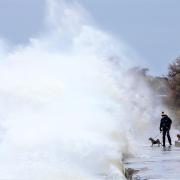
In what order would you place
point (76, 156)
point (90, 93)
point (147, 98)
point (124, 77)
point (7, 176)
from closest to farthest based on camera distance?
point (7, 176)
point (76, 156)
point (90, 93)
point (124, 77)
point (147, 98)

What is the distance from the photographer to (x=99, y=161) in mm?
13773

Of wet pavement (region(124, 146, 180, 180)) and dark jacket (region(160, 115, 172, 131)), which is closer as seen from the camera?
wet pavement (region(124, 146, 180, 180))

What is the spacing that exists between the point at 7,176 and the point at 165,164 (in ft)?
A: 13.3

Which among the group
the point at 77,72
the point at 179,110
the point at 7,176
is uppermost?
the point at 179,110

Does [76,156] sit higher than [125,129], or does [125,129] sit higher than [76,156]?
[125,129]

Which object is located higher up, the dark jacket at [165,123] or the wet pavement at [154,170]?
the dark jacket at [165,123]

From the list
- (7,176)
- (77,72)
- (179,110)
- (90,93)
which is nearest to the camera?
(7,176)

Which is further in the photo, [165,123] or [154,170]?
[165,123]

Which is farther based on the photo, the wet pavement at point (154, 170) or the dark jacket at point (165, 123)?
the dark jacket at point (165, 123)

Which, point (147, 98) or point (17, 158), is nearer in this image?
point (17, 158)

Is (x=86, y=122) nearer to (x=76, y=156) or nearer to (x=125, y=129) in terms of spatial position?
(x=125, y=129)

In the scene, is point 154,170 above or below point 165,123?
below

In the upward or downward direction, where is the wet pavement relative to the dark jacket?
downward

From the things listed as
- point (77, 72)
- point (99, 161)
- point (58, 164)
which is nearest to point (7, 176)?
point (58, 164)
